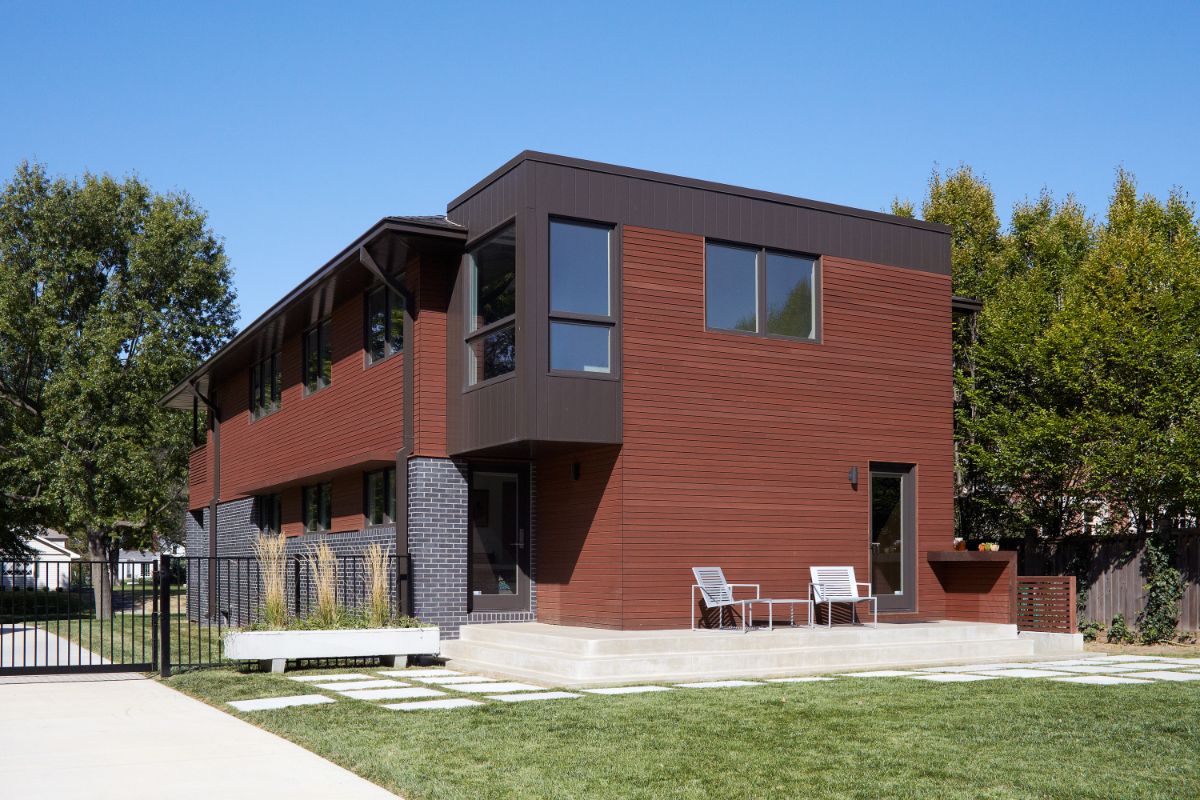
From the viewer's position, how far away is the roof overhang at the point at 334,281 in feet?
46.0

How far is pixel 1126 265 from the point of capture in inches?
715

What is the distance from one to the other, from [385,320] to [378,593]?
13.7 ft

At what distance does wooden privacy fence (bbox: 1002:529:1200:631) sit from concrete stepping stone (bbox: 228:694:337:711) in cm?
1229

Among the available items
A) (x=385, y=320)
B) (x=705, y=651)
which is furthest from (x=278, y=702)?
(x=385, y=320)

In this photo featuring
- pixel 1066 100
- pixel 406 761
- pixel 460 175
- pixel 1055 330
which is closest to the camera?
pixel 406 761

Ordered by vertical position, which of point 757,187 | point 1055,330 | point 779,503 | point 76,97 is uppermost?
point 76,97

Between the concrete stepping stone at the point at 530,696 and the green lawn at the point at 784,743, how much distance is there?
0.30m

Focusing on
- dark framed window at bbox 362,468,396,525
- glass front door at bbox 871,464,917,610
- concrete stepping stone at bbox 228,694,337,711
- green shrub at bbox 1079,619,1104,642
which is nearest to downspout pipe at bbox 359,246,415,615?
dark framed window at bbox 362,468,396,525

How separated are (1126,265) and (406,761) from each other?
49.7 ft

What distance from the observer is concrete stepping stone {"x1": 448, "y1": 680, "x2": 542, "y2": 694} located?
10641 mm

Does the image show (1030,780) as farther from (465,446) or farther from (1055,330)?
(1055,330)

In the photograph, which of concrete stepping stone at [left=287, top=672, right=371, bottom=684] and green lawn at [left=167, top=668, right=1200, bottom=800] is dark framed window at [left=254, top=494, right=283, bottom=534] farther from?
green lawn at [left=167, top=668, right=1200, bottom=800]

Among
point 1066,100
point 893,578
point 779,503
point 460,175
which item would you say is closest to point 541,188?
point 460,175

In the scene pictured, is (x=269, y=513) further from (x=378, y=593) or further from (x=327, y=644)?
(x=327, y=644)
